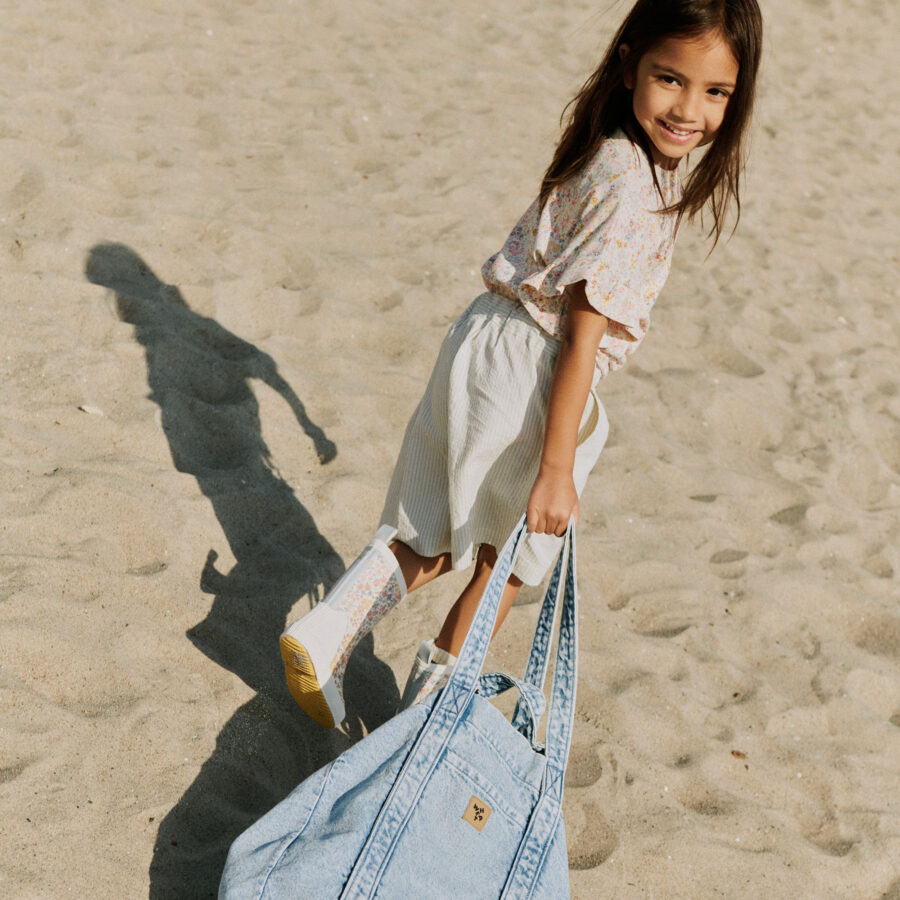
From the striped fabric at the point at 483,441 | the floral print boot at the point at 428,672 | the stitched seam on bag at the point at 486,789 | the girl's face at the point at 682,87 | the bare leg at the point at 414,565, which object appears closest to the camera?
the stitched seam on bag at the point at 486,789

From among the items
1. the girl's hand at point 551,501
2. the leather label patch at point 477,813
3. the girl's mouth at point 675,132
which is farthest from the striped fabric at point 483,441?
the leather label patch at point 477,813

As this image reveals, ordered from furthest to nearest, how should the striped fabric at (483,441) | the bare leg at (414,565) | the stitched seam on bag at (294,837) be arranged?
the bare leg at (414,565) < the striped fabric at (483,441) < the stitched seam on bag at (294,837)

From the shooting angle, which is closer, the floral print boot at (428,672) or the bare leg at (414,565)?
the floral print boot at (428,672)

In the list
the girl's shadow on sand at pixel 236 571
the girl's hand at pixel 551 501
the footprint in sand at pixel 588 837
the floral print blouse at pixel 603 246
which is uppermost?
the floral print blouse at pixel 603 246

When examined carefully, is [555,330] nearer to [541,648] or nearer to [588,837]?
[541,648]

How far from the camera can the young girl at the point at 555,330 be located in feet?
5.55

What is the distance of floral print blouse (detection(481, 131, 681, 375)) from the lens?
1670 mm

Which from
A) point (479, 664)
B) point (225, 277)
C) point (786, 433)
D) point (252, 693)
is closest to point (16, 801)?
point (252, 693)

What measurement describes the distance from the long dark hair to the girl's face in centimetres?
2

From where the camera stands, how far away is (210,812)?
1837mm

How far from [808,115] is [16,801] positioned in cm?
602

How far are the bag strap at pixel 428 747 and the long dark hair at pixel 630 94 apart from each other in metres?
0.71

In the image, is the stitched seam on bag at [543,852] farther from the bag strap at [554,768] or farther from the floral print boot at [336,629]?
the floral print boot at [336,629]

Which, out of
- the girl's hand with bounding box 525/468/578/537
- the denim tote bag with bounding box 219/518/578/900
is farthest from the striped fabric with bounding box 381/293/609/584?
the denim tote bag with bounding box 219/518/578/900
